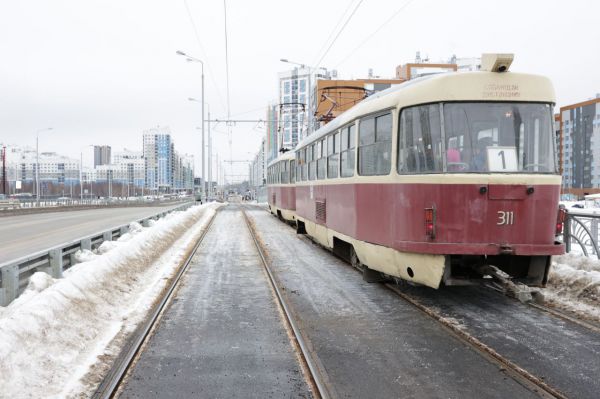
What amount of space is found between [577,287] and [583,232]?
2519 millimetres

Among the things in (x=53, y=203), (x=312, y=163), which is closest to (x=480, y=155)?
(x=312, y=163)

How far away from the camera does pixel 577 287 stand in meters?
7.13

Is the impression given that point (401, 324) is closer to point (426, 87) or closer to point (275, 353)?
point (275, 353)

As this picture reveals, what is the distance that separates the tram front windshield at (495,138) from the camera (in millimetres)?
5973

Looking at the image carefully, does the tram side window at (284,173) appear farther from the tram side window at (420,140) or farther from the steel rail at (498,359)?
the steel rail at (498,359)

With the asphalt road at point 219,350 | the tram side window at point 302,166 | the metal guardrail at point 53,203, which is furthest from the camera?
the metal guardrail at point 53,203

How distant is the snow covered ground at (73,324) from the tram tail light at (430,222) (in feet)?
11.9

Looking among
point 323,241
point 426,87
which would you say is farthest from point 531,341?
point 323,241

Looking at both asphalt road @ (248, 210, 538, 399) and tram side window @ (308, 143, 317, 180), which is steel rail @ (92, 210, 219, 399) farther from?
tram side window @ (308, 143, 317, 180)

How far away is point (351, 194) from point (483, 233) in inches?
107

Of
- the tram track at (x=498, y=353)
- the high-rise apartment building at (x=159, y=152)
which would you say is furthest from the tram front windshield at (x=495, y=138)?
the high-rise apartment building at (x=159, y=152)

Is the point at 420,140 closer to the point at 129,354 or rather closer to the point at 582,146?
the point at 129,354

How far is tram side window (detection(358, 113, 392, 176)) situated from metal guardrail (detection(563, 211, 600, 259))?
4.30 m

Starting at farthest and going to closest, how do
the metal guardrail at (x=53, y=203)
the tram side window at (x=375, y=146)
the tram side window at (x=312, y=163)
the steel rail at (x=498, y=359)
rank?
the metal guardrail at (x=53, y=203)
the tram side window at (x=312, y=163)
the tram side window at (x=375, y=146)
the steel rail at (x=498, y=359)
